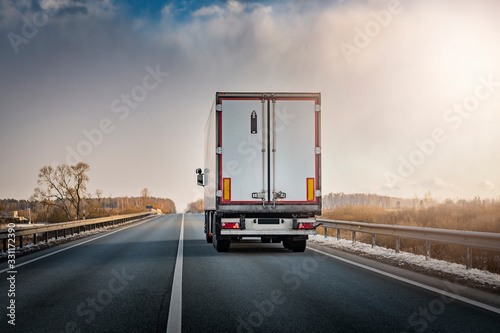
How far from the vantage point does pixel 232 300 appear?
591cm

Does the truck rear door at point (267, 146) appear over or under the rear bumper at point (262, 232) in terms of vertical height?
over

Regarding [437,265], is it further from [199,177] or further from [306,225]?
[199,177]

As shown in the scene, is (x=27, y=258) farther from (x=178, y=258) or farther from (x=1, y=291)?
(x=1, y=291)

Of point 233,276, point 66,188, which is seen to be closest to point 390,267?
point 233,276

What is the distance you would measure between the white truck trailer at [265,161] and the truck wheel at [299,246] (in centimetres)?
57

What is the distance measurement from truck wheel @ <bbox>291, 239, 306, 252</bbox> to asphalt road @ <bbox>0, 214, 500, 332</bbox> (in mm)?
2222

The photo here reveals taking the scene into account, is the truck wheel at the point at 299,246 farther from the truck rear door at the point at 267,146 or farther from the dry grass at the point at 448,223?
the dry grass at the point at 448,223

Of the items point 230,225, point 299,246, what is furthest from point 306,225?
point 230,225

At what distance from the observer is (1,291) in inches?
265

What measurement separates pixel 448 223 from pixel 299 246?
11536mm

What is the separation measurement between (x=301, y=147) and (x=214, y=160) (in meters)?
2.31

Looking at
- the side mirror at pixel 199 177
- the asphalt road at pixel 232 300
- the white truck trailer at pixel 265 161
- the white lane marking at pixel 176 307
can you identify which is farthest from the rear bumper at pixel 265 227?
the side mirror at pixel 199 177

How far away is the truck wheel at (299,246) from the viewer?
39.3 feet

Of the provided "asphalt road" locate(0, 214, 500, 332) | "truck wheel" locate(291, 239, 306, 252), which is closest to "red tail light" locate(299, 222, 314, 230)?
"truck wheel" locate(291, 239, 306, 252)
